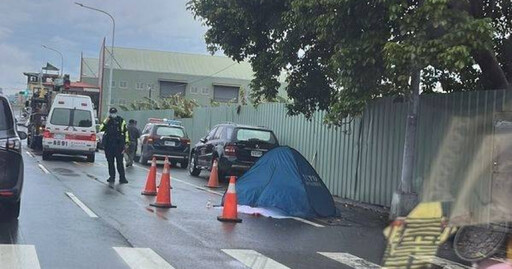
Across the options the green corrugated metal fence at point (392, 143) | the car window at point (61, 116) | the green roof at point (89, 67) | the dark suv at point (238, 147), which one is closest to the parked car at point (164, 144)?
the car window at point (61, 116)

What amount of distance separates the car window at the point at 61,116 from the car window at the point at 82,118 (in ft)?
0.79

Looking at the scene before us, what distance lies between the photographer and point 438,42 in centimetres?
912

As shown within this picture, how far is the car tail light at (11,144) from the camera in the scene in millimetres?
8297

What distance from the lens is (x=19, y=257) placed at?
654 centimetres

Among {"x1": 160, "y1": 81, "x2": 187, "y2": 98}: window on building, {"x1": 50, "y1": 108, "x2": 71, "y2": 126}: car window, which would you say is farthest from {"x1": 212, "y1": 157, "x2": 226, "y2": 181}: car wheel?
{"x1": 160, "y1": 81, "x2": 187, "y2": 98}: window on building

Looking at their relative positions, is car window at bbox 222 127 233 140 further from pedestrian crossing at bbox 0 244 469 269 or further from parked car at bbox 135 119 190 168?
pedestrian crossing at bbox 0 244 469 269

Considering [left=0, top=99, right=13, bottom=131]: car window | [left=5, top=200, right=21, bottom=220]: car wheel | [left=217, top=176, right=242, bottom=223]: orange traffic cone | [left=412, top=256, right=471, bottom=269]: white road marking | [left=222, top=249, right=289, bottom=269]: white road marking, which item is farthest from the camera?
[left=217, top=176, right=242, bottom=223]: orange traffic cone

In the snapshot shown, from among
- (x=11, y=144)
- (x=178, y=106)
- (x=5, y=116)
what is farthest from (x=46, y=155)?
(x=178, y=106)

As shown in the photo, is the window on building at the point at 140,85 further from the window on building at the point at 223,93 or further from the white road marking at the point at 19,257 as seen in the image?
the white road marking at the point at 19,257

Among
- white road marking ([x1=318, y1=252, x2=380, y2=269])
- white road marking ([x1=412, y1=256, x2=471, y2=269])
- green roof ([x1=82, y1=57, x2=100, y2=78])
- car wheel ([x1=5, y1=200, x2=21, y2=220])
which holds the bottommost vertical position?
white road marking ([x1=318, y1=252, x2=380, y2=269])

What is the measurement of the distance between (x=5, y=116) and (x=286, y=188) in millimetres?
5024

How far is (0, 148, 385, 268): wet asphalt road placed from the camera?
705 cm

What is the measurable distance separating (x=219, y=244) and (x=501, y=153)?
4816 millimetres

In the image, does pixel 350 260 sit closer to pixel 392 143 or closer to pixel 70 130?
pixel 392 143
